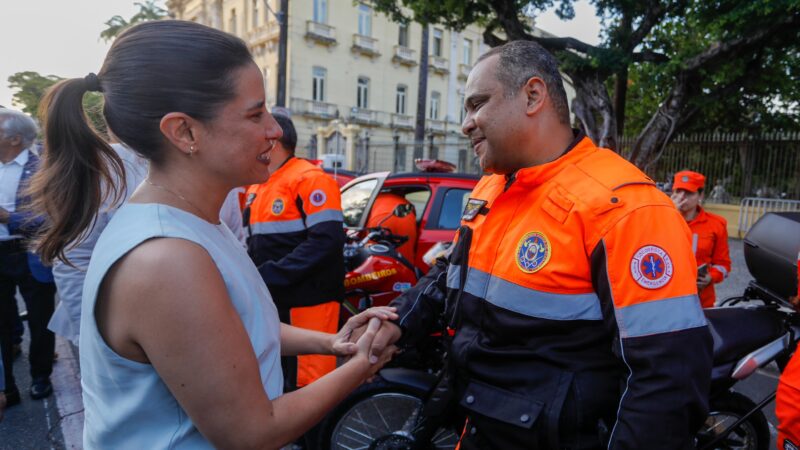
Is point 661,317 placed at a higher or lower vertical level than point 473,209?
lower

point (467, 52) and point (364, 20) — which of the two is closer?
point (364, 20)

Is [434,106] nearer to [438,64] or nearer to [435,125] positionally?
[435,125]

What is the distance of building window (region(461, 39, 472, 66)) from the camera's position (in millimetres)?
33844

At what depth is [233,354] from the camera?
0.97 meters

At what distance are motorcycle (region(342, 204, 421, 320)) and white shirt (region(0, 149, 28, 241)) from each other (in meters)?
2.26


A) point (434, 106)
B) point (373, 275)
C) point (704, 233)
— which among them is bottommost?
point (373, 275)

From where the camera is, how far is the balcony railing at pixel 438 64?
31.7m

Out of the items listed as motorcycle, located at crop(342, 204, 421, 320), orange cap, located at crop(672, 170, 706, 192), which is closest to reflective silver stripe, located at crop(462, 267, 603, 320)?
motorcycle, located at crop(342, 204, 421, 320)

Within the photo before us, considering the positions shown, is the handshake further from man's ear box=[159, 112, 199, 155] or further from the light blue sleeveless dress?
man's ear box=[159, 112, 199, 155]

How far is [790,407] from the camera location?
5.88 ft

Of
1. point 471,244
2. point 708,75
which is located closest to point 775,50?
point 708,75

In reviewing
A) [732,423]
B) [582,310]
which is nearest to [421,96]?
[732,423]

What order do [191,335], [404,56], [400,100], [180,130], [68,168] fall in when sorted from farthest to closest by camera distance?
1. [400,100]
2. [404,56]
3. [68,168]
4. [180,130]
5. [191,335]

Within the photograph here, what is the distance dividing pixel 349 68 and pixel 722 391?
2793cm
